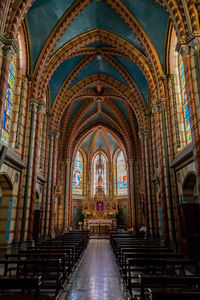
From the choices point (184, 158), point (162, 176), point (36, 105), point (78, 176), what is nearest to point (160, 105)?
point (162, 176)

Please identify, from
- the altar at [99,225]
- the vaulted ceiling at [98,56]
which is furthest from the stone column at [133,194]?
the altar at [99,225]

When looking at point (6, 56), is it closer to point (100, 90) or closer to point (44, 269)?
point (44, 269)

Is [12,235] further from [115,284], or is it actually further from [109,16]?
[109,16]

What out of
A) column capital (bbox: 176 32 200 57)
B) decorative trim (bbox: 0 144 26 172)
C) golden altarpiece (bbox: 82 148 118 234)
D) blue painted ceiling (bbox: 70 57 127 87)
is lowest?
golden altarpiece (bbox: 82 148 118 234)

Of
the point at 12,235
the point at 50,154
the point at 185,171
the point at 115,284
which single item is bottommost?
the point at 115,284

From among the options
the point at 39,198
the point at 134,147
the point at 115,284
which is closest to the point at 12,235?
the point at 39,198

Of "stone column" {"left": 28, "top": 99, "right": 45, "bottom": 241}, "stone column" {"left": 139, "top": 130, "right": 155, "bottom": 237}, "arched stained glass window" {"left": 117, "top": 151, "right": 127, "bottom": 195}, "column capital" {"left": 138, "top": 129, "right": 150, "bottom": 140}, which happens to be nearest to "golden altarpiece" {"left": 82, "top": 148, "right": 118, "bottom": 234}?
"arched stained glass window" {"left": 117, "top": 151, "right": 127, "bottom": 195}

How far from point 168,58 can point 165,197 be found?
783 cm

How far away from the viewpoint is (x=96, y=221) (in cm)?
2898

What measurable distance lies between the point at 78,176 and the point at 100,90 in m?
14.9

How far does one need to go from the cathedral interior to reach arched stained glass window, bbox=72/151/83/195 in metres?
12.3

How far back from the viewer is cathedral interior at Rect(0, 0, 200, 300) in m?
9.38

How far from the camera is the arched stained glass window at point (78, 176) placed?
34.4m

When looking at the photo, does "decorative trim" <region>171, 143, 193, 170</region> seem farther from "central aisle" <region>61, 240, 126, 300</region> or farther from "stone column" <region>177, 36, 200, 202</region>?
"central aisle" <region>61, 240, 126, 300</region>
